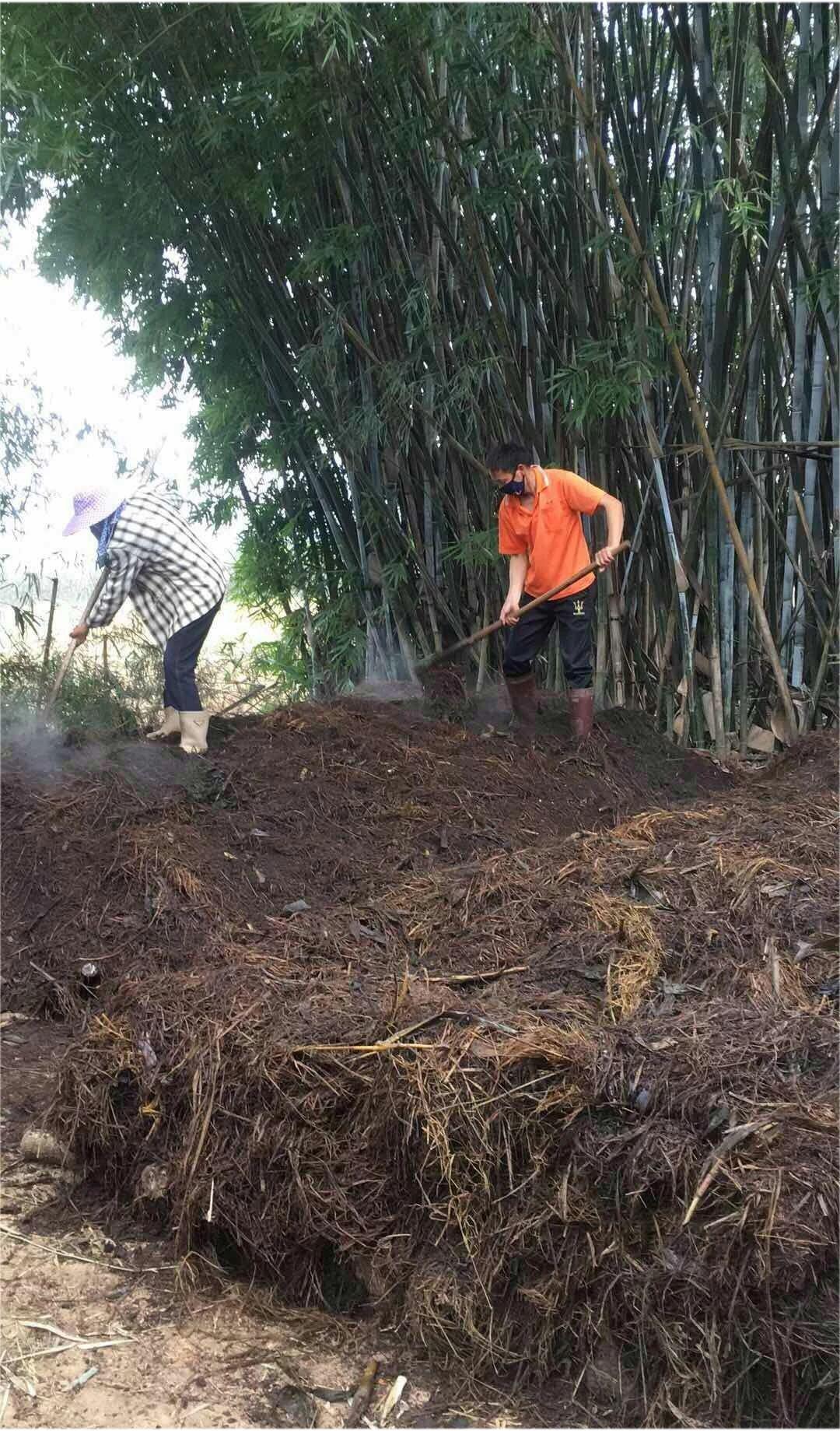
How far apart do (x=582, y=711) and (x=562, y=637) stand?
0.32 m

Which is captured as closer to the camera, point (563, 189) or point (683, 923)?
point (683, 923)

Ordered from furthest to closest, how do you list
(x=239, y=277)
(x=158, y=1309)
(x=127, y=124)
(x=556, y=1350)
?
(x=239, y=277) → (x=127, y=124) → (x=158, y=1309) → (x=556, y=1350)

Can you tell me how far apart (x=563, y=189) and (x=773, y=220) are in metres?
0.82

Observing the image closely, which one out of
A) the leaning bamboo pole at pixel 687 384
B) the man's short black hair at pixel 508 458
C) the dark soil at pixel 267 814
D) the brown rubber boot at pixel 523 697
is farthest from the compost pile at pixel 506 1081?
the man's short black hair at pixel 508 458

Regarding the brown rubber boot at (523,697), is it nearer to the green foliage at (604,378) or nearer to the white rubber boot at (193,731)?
the green foliage at (604,378)

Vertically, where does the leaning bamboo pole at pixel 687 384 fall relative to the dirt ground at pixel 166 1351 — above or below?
above

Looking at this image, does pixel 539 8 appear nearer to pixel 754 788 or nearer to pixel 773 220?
pixel 773 220

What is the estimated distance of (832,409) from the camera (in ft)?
15.7

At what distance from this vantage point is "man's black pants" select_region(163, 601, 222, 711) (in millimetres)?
4785

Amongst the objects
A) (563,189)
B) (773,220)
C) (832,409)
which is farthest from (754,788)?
(563,189)

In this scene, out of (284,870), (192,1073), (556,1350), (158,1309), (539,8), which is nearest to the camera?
(556,1350)

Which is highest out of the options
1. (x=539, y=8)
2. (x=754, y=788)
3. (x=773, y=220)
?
(x=539, y=8)

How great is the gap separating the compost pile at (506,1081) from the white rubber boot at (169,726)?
1.05m

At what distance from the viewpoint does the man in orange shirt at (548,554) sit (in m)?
4.83
